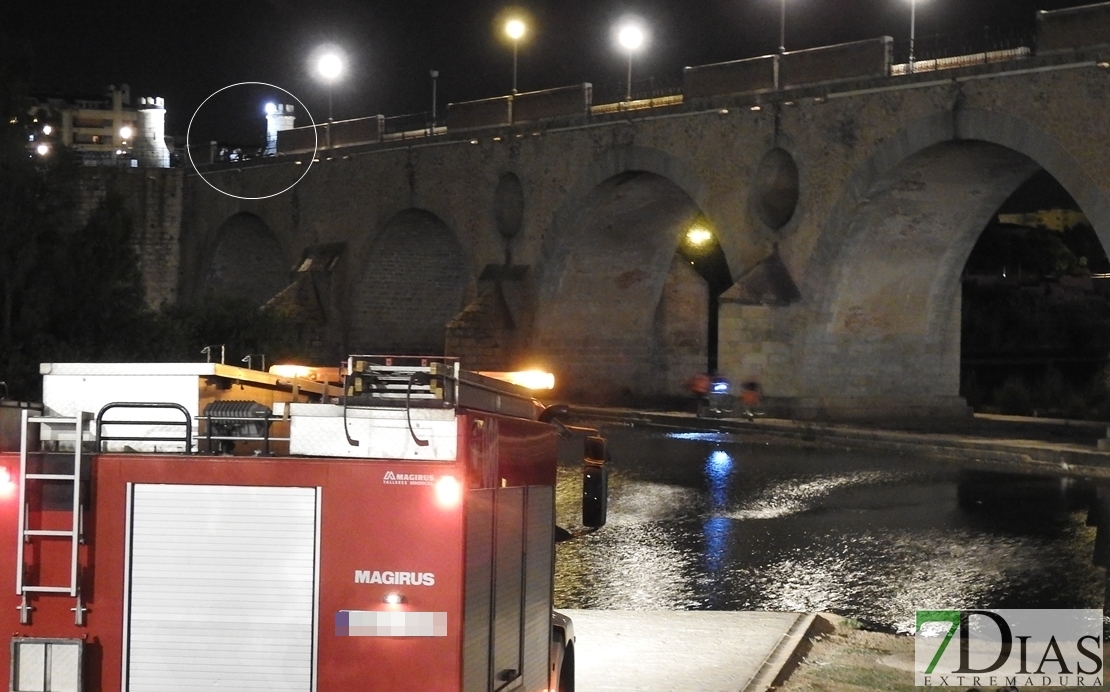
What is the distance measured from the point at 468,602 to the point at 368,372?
92 cm

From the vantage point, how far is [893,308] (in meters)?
25.3

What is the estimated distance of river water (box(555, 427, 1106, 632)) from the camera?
34.5ft

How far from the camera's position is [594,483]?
665 cm

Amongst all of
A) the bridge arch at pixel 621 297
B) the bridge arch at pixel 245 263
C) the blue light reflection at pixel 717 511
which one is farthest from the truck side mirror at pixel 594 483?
the bridge arch at pixel 245 263

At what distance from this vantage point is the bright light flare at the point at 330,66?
A: 36812mm

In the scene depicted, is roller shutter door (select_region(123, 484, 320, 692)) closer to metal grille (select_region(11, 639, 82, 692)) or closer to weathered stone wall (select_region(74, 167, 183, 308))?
metal grille (select_region(11, 639, 82, 692))

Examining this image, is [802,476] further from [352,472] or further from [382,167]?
[382,167]

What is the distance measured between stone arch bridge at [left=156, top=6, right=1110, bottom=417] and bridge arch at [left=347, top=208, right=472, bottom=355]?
0.08 m

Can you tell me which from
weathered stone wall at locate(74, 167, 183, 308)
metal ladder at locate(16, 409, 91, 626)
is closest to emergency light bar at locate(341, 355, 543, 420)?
metal ladder at locate(16, 409, 91, 626)

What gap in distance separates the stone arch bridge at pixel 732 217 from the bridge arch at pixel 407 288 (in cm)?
8

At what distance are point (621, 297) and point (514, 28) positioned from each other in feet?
21.8

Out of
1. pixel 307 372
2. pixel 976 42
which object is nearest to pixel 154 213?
pixel 976 42

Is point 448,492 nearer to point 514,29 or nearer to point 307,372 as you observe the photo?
point 307,372

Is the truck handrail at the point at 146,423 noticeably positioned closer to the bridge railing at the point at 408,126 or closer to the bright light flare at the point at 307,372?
the bright light flare at the point at 307,372
